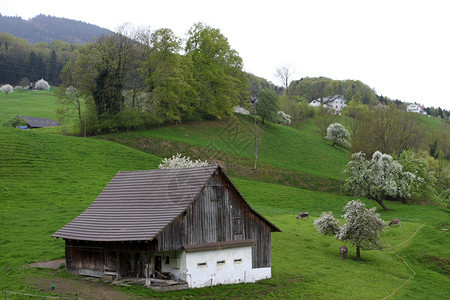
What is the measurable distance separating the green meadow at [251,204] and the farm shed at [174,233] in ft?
3.93

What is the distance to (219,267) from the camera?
24.5m

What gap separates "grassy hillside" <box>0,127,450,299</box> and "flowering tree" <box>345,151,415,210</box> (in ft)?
8.20

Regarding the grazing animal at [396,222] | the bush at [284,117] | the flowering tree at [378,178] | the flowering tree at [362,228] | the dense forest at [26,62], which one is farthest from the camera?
the dense forest at [26,62]

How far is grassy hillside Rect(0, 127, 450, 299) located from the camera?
972 inches

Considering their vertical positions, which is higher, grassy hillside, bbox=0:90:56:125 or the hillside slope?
grassy hillside, bbox=0:90:56:125

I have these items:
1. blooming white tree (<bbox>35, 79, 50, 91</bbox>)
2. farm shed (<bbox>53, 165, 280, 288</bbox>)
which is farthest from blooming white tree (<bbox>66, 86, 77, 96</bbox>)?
blooming white tree (<bbox>35, 79, 50, 91</bbox>)

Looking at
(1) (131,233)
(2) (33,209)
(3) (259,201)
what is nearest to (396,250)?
(3) (259,201)

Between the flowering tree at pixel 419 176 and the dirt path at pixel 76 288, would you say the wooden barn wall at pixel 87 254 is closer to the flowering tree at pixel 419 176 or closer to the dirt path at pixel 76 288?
the dirt path at pixel 76 288

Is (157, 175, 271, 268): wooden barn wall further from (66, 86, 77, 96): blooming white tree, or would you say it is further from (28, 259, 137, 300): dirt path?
(66, 86, 77, 96): blooming white tree

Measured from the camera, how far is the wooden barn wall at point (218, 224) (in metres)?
23.2

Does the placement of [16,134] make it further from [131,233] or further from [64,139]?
[131,233]

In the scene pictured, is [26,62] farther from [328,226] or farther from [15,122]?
[328,226]

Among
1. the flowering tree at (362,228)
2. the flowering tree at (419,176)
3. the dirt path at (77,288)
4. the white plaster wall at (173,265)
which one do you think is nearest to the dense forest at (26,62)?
the flowering tree at (419,176)

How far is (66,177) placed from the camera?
159ft
